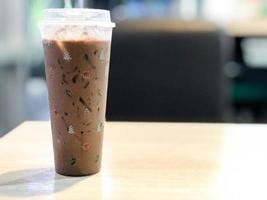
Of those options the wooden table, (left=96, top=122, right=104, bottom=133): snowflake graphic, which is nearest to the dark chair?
the wooden table

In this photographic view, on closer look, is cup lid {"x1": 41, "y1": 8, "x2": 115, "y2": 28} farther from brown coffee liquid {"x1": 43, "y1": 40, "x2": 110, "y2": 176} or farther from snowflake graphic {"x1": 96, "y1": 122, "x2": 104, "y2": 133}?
snowflake graphic {"x1": 96, "y1": 122, "x2": 104, "y2": 133}

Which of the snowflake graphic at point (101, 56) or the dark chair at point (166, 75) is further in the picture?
the dark chair at point (166, 75)

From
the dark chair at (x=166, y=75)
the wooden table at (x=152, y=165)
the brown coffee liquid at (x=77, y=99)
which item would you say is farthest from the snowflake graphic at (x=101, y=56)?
the dark chair at (x=166, y=75)

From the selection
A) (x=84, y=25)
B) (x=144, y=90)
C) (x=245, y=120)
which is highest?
(x=84, y=25)

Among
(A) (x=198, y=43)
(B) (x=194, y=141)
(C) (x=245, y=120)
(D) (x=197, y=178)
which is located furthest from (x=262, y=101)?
(D) (x=197, y=178)

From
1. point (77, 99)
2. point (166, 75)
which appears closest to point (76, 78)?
point (77, 99)

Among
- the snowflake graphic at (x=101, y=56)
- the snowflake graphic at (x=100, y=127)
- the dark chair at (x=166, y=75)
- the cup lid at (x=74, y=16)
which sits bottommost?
the dark chair at (x=166, y=75)

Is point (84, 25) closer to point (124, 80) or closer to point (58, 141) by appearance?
point (58, 141)

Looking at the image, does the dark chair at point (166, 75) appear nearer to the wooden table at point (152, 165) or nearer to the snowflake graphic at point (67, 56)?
the wooden table at point (152, 165)
